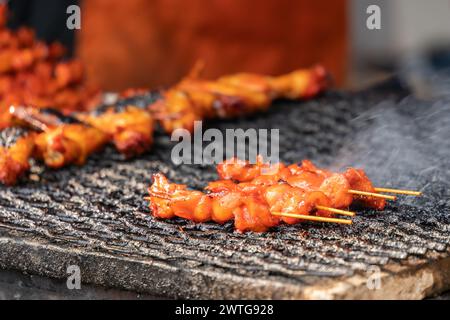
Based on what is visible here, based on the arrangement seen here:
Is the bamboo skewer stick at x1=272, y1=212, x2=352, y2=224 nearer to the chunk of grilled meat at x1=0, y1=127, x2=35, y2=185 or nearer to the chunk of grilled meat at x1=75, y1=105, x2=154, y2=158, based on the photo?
the chunk of grilled meat at x1=75, y1=105, x2=154, y2=158

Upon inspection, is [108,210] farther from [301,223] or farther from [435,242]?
[435,242]

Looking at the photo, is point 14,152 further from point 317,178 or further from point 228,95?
point 317,178

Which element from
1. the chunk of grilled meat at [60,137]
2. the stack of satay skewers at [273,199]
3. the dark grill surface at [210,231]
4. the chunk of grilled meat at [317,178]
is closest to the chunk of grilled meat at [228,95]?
the dark grill surface at [210,231]

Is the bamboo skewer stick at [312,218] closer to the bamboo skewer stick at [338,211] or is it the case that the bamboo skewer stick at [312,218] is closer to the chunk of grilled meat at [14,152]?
the bamboo skewer stick at [338,211]

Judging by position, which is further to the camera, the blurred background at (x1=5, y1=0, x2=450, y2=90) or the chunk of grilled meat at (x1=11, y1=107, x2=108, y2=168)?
the blurred background at (x1=5, y1=0, x2=450, y2=90)

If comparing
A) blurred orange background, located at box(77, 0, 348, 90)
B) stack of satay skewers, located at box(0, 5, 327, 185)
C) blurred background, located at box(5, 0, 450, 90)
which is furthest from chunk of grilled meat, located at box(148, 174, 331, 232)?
blurred orange background, located at box(77, 0, 348, 90)

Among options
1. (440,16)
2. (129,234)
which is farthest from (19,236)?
(440,16)
